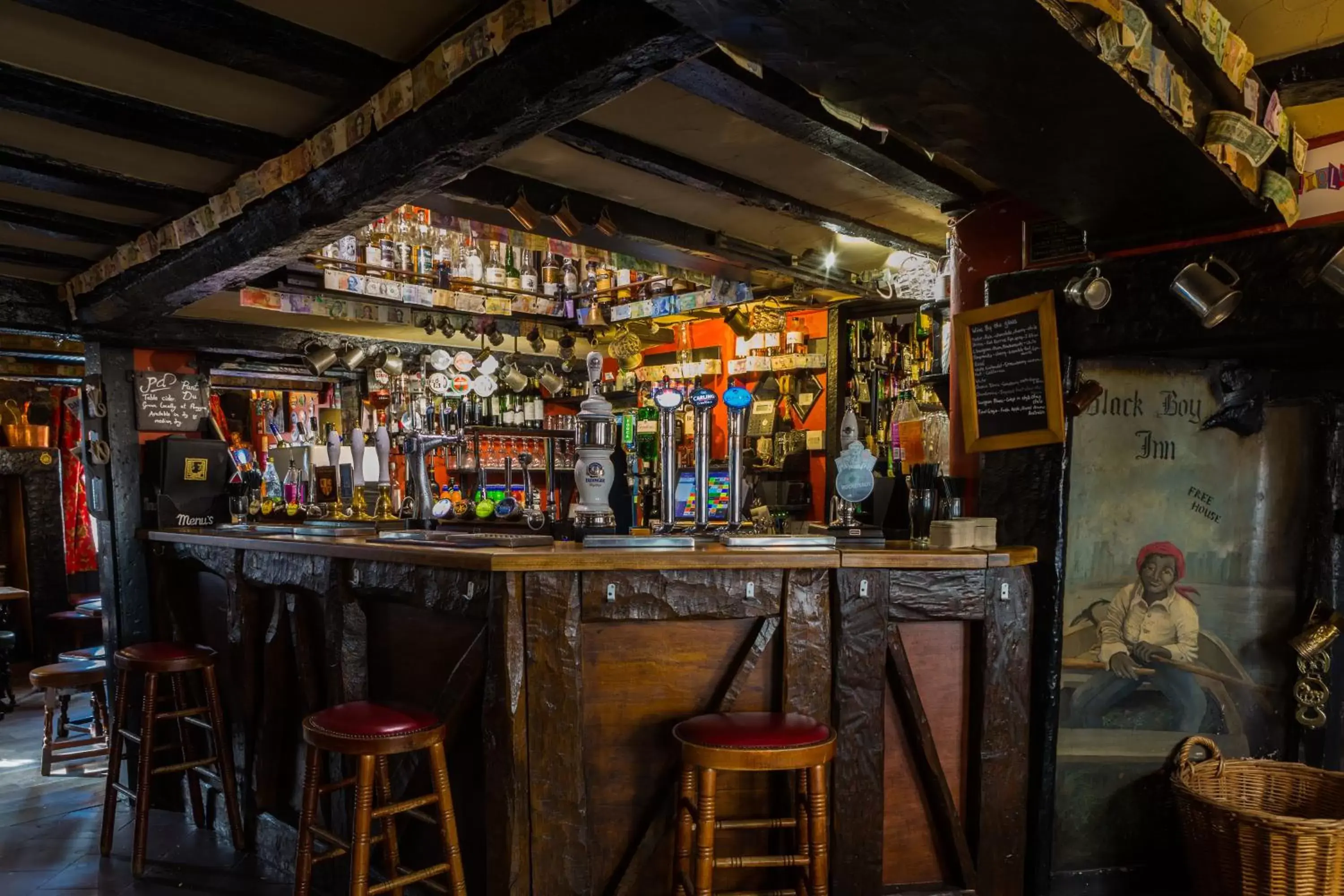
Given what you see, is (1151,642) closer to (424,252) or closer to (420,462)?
(420,462)

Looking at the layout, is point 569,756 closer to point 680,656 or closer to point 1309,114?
point 680,656

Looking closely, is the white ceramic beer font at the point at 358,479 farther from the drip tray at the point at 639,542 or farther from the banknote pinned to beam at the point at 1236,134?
the banknote pinned to beam at the point at 1236,134

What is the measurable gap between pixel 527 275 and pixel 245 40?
186 inches

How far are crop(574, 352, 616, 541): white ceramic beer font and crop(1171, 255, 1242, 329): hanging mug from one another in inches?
77.0

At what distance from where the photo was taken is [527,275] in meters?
6.99

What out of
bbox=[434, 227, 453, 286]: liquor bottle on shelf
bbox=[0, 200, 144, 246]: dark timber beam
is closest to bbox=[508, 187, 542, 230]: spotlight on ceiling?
bbox=[0, 200, 144, 246]: dark timber beam

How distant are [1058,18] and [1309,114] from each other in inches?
70.8

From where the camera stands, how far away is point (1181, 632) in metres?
3.28

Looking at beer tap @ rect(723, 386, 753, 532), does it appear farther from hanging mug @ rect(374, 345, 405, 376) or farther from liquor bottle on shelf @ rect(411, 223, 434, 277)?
hanging mug @ rect(374, 345, 405, 376)

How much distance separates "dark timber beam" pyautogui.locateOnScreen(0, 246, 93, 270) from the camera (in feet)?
13.6

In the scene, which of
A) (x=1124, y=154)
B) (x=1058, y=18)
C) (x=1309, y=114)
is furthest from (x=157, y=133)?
(x=1309, y=114)

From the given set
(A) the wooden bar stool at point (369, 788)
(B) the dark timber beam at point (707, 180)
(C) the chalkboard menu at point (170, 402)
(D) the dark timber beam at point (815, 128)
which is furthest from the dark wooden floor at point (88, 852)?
(D) the dark timber beam at point (815, 128)

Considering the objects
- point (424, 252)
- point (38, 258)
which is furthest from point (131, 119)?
point (424, 252)

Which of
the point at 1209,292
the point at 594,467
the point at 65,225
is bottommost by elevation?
the point at 594,467
